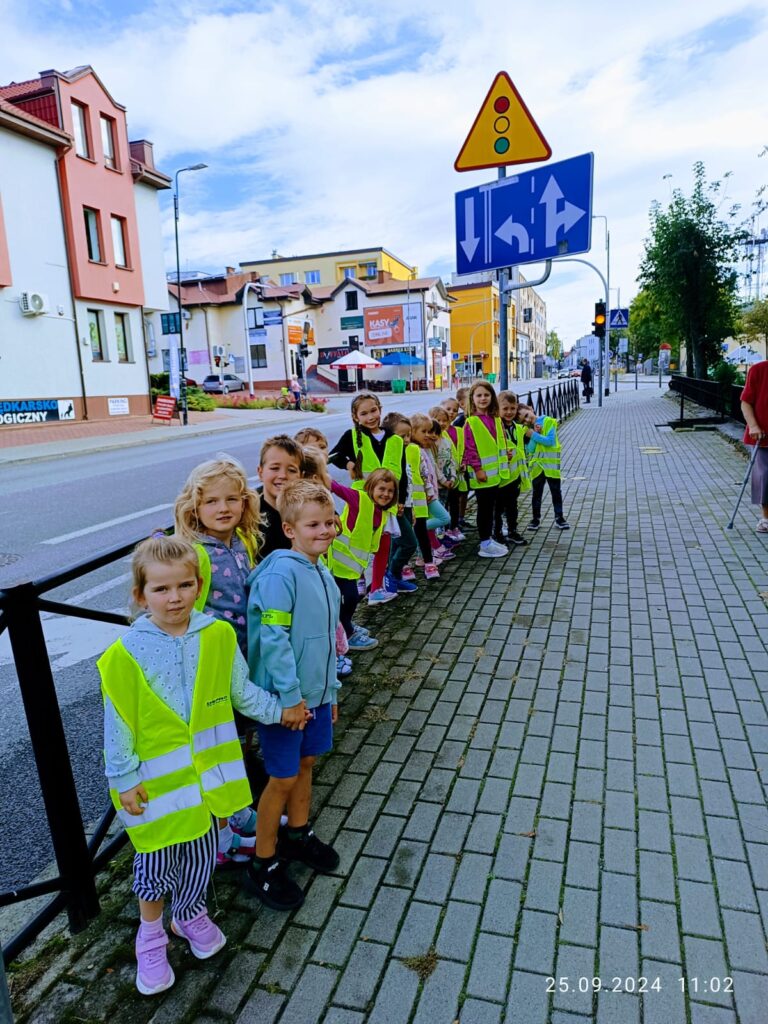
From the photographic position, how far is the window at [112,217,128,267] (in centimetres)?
2770

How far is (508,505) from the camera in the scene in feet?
24.1

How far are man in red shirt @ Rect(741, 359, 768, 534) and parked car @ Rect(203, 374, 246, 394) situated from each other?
49273mm

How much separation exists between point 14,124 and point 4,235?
3589 mm

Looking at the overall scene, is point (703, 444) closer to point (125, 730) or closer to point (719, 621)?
point (719, 621)

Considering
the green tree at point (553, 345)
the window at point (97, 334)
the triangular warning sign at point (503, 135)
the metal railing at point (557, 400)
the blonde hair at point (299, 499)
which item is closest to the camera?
the blonde hair at point (299, 499)

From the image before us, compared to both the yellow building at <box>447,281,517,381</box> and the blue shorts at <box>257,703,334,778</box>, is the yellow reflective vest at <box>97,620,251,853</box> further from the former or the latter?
the yellow building at <box>447,281,517,381</box>

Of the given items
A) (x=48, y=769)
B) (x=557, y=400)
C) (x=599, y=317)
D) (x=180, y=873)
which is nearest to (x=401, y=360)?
(x=599, y=317)

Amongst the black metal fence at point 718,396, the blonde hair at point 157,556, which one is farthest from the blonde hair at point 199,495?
the black metal fence at point 718,396

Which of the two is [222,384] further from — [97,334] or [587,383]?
[587,383]

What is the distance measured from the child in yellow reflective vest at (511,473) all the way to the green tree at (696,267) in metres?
22.5

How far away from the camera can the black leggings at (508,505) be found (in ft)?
23.6

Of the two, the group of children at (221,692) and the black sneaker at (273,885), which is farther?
the black sneaker at (273,885)

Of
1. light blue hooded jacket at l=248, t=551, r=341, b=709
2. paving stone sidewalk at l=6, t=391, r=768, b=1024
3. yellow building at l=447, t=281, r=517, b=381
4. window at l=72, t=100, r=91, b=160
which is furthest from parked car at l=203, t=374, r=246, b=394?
light blue hooded jacket at l=248, t=551, r=341, b=709

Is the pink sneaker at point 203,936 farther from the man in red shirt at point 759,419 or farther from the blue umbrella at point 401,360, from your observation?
the blue umbrella at point 401,360
